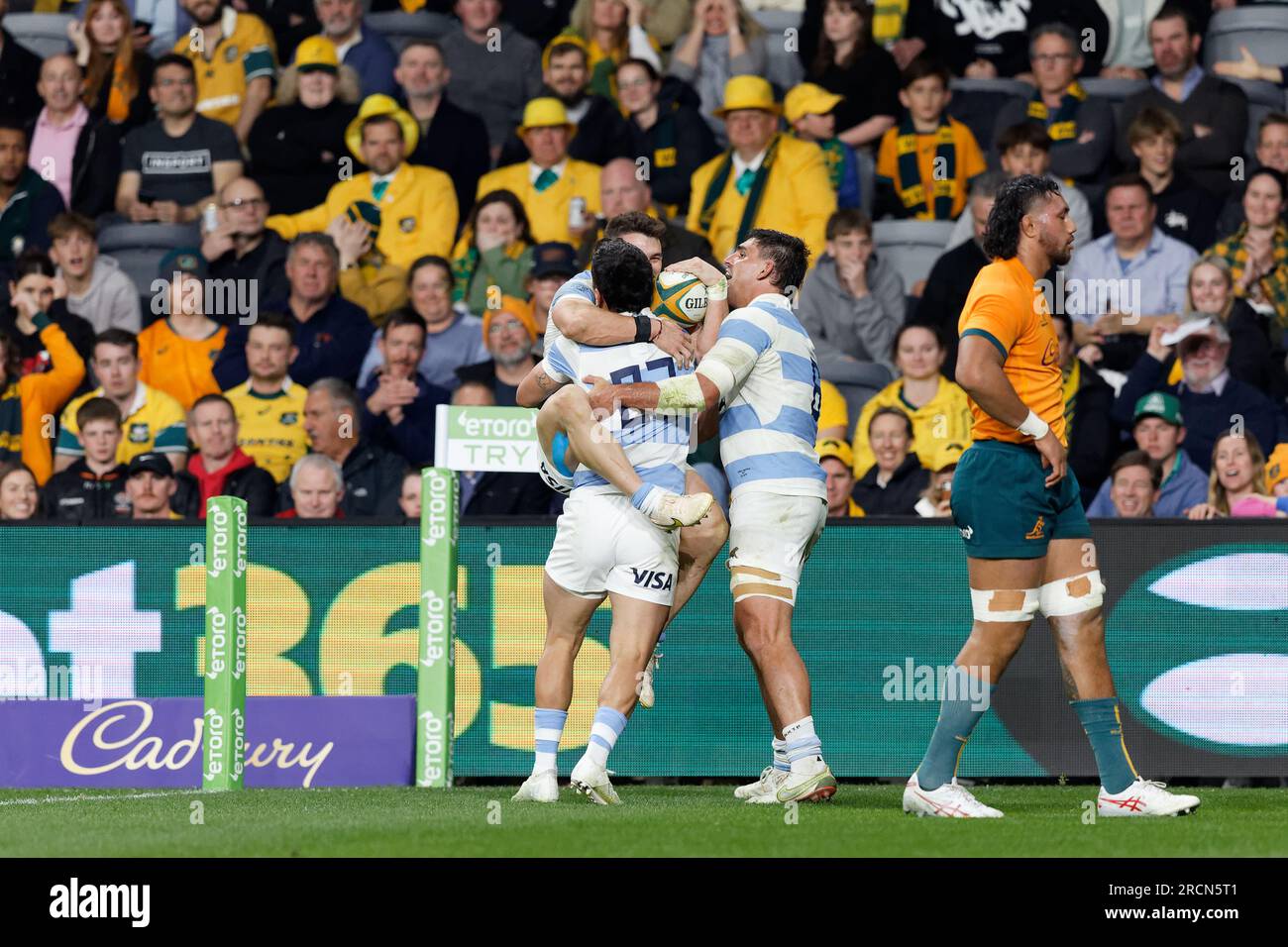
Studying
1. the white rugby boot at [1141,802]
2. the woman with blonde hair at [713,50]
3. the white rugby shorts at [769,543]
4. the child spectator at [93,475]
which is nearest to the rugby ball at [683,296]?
the white rugby shorts at [769,543]

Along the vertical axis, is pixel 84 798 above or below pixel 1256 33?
below

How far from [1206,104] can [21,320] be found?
837 centimetres

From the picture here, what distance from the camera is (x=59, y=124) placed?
15586 millimetres

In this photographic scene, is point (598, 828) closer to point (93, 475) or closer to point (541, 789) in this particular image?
point (541, 789)

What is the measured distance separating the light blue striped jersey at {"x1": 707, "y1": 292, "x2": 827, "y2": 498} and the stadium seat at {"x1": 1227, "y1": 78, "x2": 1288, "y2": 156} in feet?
23.0

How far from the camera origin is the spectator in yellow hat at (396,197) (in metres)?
14.5

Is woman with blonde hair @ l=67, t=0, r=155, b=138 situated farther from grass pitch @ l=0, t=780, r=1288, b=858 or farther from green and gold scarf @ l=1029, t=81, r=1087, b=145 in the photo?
grass pitch @ l=0, t=780, r=1288, b=858

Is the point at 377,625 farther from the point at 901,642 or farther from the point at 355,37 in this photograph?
the point at 355,37

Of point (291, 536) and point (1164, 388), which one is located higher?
point (1164, 388)

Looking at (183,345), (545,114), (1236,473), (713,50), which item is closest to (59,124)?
(183,345)

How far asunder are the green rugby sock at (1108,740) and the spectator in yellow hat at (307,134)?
9.11m

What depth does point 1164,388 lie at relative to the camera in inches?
483

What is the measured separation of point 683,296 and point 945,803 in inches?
96.4

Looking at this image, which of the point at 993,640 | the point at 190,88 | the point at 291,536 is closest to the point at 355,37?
the point at 190,88
